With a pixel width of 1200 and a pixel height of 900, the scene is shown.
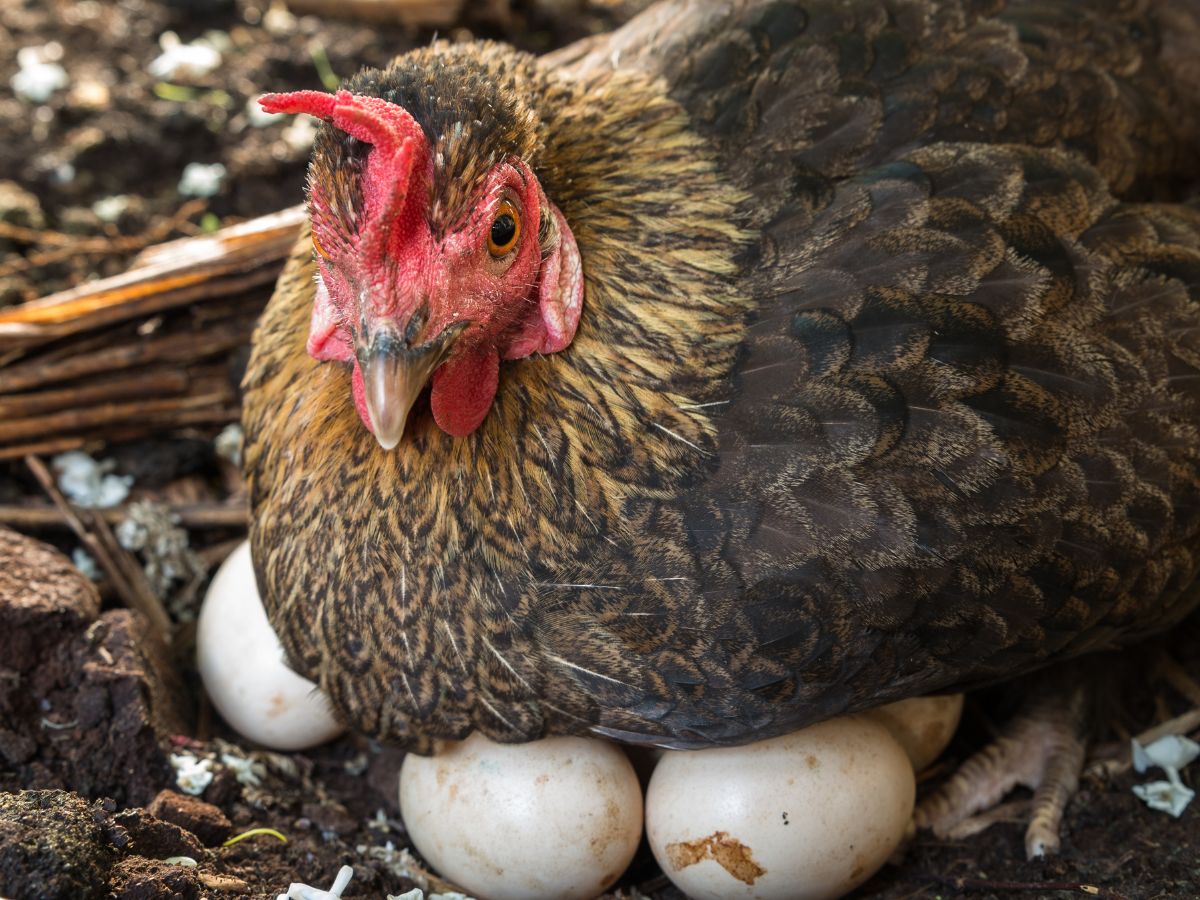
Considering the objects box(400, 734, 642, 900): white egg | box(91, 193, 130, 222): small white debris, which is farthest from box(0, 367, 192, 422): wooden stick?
box(400, 734, 642, 900): white egg

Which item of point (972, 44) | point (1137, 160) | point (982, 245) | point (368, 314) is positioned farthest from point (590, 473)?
point (1137, 160)

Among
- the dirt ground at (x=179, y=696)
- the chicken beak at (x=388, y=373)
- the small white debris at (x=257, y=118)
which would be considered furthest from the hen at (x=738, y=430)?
the small white debris at (x=257, y=118)

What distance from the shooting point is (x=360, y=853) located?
7.52 ft

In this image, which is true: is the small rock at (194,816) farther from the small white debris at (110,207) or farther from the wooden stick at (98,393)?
the small white debris at (110,207)

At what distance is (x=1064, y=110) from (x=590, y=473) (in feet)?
3.93

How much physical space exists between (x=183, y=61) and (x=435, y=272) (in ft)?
8.59

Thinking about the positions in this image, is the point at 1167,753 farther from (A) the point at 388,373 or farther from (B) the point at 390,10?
(B) the point at 390,10

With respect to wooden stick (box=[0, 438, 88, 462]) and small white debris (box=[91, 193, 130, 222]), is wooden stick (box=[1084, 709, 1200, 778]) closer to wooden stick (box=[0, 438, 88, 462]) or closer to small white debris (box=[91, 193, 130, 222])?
wooden stick (box=[0, 438, 88, 462])

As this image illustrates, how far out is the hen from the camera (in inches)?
76.0

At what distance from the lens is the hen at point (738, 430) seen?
193 cm

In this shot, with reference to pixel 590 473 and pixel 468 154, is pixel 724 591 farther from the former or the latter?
pixel 468 154

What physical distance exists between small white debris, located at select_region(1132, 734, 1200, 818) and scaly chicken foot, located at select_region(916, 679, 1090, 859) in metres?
0.13

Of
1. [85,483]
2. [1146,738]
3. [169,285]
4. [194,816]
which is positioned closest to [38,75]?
[169,285]

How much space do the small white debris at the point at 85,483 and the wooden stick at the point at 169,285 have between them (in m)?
0.31
